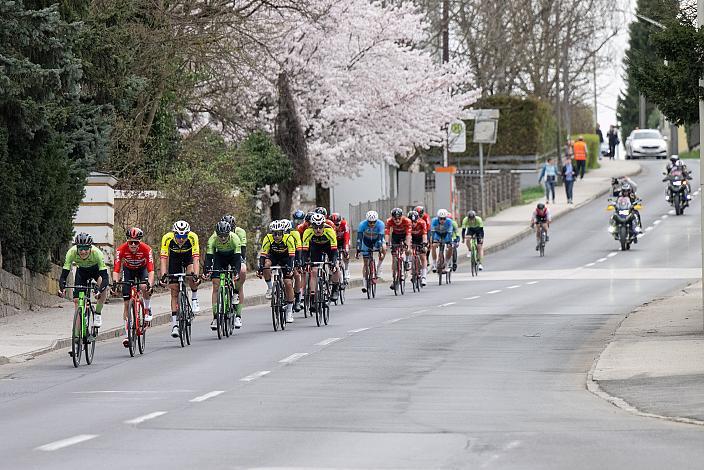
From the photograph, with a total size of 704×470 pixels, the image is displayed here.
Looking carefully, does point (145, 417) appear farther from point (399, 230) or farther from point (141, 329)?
point (399, 230)

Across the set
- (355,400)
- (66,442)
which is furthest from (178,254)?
(66,442)

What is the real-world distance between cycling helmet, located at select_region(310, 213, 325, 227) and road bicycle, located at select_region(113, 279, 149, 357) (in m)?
5.75

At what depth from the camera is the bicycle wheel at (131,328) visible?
21453 mm

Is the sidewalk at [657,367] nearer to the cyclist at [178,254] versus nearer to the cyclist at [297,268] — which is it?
the cyclist at [297,268]

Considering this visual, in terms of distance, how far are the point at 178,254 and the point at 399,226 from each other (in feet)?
41.7

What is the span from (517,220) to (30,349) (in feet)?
139

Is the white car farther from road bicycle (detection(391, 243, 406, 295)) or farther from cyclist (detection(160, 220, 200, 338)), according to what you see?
cyclist (detection(160, 220, 200, 338))

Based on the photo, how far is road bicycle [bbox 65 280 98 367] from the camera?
20.4 m

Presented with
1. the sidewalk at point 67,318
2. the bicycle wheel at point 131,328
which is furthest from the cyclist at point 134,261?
the sidewalk at point 67,318

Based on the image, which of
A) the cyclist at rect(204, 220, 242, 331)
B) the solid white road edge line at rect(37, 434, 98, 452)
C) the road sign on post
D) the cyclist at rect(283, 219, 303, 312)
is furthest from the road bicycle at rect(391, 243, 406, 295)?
the solid white road edge line at rect(37, 434, 98, 452)

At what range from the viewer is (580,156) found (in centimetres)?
7794

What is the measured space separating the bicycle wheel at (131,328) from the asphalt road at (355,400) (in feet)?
0.70

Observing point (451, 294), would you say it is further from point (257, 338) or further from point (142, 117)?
point (257, 338)

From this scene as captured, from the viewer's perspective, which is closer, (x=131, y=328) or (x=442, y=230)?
(x=131, y=328)
